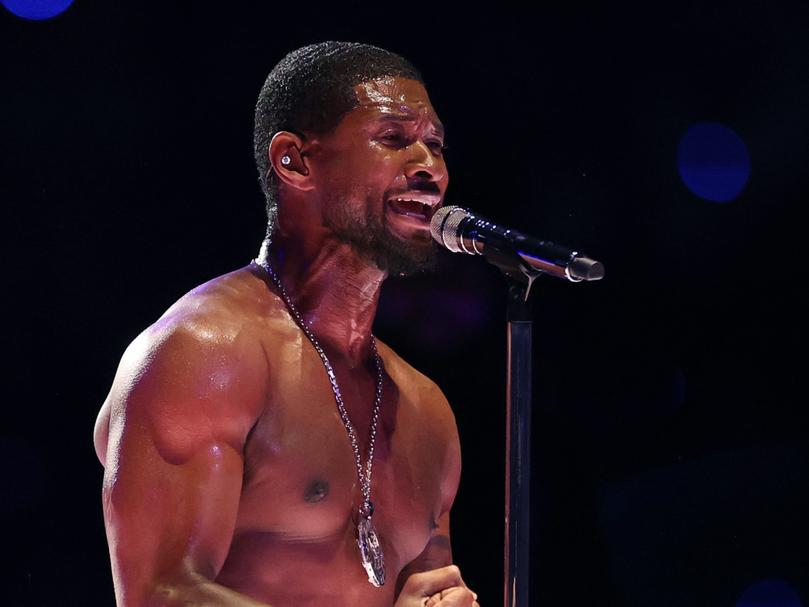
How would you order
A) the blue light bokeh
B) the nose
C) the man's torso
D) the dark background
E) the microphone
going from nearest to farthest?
the microphone
the man's torso
the nose
the blue light bokeh
the dark background

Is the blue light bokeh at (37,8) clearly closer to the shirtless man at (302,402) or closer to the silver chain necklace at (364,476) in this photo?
the shirtless man at (302,402)

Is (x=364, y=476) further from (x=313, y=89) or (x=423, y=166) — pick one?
(x=313, y=89)

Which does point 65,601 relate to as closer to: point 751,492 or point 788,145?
point 751,492

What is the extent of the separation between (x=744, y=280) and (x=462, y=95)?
836mm

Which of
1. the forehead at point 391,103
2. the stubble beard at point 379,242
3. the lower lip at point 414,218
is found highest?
the forehead at point 391,103

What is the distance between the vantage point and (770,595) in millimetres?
2801

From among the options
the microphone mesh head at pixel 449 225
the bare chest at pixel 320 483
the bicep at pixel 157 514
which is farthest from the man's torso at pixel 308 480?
the microphone mesh head at pixel 449 225

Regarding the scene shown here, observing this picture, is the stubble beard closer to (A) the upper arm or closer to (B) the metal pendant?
(A) the upper arm

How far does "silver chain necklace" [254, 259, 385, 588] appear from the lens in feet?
5.98

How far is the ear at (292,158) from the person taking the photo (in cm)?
195

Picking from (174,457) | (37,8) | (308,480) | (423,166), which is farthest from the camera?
(37,8)

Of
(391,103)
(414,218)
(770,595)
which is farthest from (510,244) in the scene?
(770,595)

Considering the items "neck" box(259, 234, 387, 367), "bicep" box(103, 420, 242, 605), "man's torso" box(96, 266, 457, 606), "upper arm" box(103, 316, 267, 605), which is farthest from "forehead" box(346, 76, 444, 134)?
"bicep" box(103, 420, 242, 605)

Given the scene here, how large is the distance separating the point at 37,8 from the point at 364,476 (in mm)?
1181
